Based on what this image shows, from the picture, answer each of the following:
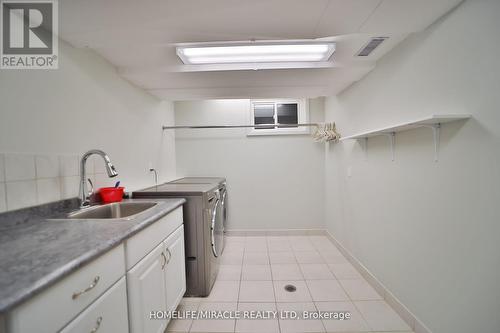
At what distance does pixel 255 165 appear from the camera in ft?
11.4

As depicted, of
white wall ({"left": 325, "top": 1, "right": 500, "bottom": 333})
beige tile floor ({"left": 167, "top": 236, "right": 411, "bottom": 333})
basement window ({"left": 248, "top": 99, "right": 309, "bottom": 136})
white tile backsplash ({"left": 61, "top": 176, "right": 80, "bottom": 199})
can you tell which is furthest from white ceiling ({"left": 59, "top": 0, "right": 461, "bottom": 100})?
beige tile floor ({"left": 167, "top": 236, "right": 411, "bottom": 333})

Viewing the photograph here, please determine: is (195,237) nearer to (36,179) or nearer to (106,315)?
Result: (106,315)

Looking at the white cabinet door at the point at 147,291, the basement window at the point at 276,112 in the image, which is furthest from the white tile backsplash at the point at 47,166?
the basement window at the point at 276,112

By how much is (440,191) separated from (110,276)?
1921 millimetres

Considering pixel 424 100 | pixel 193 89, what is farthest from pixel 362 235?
pixel 193 89

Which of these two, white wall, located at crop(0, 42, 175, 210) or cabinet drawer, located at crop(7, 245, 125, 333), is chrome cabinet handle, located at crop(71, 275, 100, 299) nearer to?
cabinet drawer, located at crop(7, 245, 125, 333)

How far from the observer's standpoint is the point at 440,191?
1.31 m

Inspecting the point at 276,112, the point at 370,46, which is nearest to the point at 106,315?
the point at 370,46

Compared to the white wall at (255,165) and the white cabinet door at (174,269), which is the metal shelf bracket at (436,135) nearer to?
the white cabinet door at (174,269)

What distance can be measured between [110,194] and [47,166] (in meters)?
0.47

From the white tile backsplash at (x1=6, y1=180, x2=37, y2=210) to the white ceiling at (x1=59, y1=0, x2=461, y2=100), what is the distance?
1.02 m

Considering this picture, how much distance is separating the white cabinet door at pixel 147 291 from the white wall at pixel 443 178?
5.97ft

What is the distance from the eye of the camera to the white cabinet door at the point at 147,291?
3.63ft

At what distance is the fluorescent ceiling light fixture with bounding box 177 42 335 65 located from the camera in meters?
1.57
